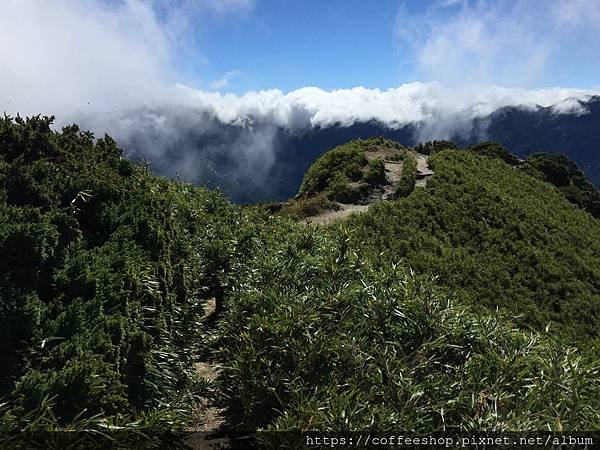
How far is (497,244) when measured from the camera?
25.0 m

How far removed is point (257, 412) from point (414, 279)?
3524 mm

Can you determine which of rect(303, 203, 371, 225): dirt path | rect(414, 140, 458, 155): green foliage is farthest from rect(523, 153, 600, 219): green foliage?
rect(303, 203, 371, 225): dirt path

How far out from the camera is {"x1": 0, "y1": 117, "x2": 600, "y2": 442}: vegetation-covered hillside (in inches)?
171

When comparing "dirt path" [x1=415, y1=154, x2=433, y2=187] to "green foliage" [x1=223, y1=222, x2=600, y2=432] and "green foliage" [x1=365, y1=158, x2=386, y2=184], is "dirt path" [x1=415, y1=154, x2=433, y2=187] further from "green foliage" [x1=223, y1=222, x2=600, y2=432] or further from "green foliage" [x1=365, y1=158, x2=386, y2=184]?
"green foliage" [x1=223, y1=222, x2=600, y2=432]

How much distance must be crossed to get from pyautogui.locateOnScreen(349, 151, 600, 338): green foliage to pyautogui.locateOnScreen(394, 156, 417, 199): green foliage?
1.04 meters

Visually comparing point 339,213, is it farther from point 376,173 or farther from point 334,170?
point 334,170

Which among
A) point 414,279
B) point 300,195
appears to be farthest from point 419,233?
point 414,279

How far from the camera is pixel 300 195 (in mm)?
33812

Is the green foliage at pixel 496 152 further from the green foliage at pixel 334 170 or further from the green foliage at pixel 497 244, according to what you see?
the green foliage at pixel 334 170

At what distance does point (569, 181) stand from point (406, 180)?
28.8m

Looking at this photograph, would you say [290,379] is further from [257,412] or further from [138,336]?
[138,336]

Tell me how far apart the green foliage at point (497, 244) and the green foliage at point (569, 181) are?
9.85 m

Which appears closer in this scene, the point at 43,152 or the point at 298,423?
the point at 298,423

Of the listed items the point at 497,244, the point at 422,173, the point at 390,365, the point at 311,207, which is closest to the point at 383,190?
the point at 422,173
